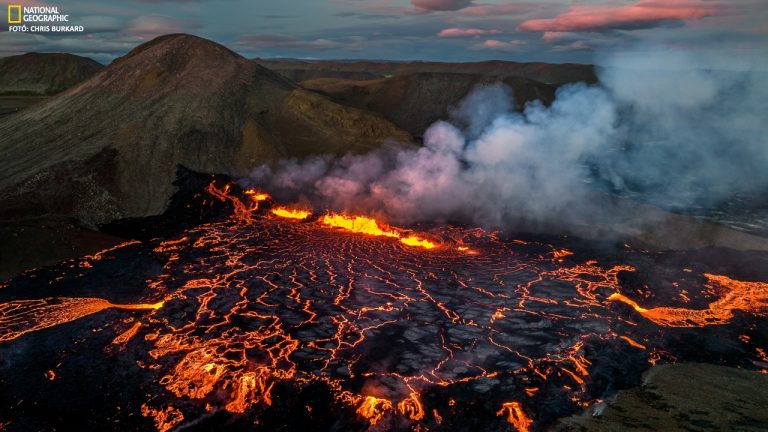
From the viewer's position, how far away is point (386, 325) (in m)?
18.5

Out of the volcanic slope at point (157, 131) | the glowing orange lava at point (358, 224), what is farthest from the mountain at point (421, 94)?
the glowing orange lava at point (358, 224)

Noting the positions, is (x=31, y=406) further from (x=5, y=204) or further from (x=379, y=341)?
(x=5, y=204)

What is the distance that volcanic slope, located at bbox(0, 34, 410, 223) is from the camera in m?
33.4

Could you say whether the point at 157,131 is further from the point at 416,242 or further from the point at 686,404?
the point at 686,404

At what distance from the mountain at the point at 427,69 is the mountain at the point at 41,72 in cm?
6277

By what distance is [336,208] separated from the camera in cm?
3466

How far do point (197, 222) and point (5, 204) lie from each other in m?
12.1

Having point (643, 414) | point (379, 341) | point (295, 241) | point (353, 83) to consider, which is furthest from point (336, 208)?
point (353, 83)

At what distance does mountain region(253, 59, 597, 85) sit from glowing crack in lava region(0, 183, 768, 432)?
123034 mm

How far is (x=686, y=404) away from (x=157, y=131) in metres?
41.2

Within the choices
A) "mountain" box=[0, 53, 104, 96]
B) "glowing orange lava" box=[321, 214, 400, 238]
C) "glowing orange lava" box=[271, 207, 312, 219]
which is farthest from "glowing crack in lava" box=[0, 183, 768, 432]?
"mountain" box=[0, 53, 104, 96]

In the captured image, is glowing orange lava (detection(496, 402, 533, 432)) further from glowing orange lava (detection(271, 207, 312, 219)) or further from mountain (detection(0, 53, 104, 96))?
mountain (detection(0, 53, 104, 96))

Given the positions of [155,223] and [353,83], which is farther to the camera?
[353,83]

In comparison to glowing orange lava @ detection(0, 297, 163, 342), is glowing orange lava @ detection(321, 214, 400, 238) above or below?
above
